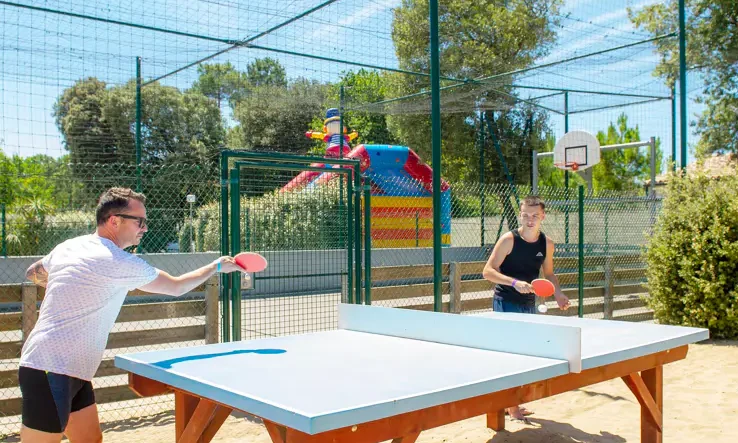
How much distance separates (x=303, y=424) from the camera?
196 cm

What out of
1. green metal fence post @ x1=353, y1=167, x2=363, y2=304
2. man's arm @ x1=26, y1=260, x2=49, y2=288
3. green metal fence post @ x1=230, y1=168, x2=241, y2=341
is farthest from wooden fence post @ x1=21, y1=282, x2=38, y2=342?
green metal fence post @ x1=353, y1=167, x2=363, y2=304

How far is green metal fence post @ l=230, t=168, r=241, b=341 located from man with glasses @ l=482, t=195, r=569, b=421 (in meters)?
1.92

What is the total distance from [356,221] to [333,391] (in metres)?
3.92

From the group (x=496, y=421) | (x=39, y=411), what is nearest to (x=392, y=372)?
(x=39, y=411)

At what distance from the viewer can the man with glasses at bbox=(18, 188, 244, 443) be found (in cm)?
277

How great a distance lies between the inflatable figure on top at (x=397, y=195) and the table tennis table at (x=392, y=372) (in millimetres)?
8847

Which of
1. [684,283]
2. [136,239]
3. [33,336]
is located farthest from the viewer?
[684,283]

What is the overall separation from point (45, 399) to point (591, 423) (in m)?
3.86

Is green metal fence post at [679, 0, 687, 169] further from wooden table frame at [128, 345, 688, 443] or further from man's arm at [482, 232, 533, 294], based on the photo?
wooden table frame at [128, 345, 688, 443]

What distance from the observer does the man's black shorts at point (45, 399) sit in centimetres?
274

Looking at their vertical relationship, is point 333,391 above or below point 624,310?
above

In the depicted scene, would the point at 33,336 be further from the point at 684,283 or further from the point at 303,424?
the point at 684,283

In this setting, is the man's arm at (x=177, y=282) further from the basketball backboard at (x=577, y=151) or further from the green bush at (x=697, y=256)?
the basketball backboard at (x=577, y=151)

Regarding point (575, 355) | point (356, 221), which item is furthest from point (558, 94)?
point (575, 355)
